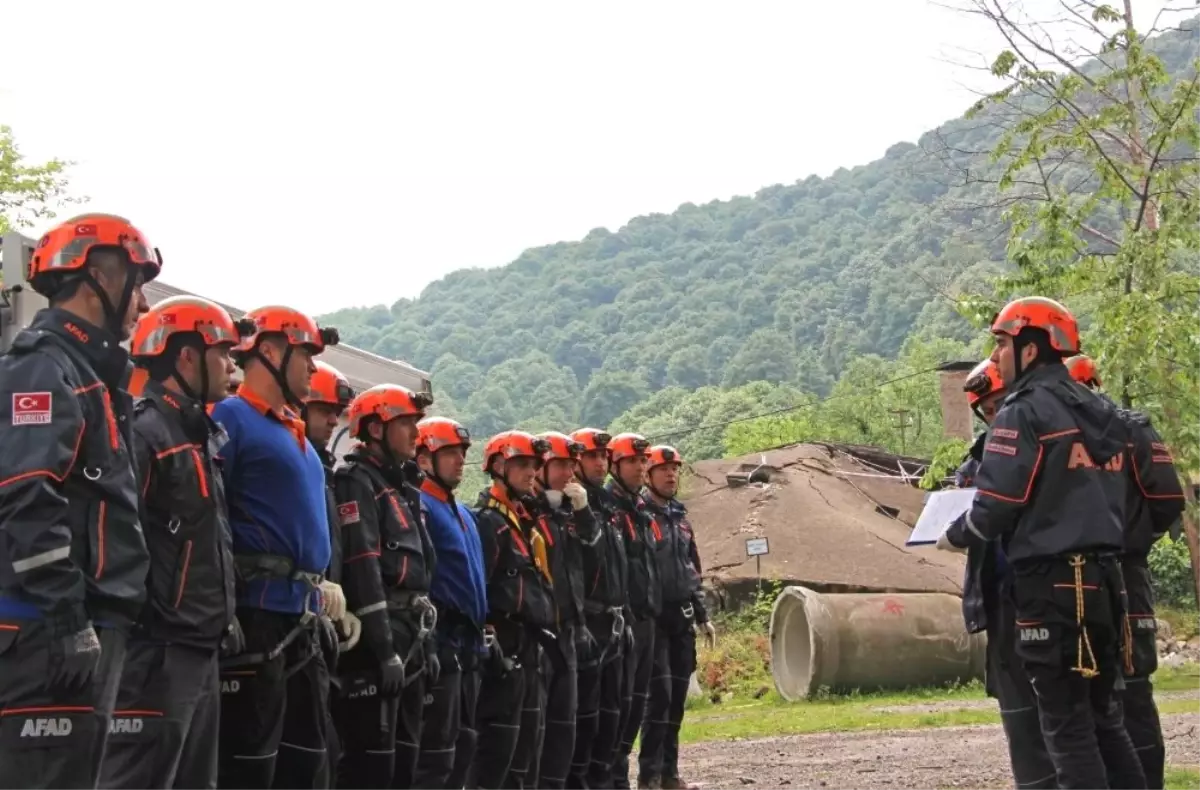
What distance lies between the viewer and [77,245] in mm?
5289

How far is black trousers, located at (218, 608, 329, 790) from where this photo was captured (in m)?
6.16

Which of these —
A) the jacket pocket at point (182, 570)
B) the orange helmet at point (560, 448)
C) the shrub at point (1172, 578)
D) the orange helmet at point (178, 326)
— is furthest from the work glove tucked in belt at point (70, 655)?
the shrub at point (1172, 578)

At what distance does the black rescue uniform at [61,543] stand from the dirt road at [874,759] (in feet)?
24.7

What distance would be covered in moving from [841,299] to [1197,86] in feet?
363

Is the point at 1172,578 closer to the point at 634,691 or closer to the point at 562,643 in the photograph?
the point at 634,691

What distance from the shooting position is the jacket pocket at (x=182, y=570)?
557 cm

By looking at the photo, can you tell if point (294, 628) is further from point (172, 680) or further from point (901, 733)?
point (901, 733)

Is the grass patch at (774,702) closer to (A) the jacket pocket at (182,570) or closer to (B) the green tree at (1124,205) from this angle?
(B) the green tree at (1124,205)

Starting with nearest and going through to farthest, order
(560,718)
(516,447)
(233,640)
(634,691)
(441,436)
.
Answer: (233,640)
(441,436)
(516,447)
(560,718)
(634,691)

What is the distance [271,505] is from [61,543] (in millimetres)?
1920

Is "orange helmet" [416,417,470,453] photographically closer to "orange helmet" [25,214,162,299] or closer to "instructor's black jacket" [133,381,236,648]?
"instructor's black jacket" [133,381,236,648]

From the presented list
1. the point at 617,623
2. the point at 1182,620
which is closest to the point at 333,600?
the point at 617,623

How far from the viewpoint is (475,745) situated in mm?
9016

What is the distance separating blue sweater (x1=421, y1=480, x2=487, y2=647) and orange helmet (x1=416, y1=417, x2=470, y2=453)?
1.60ft
